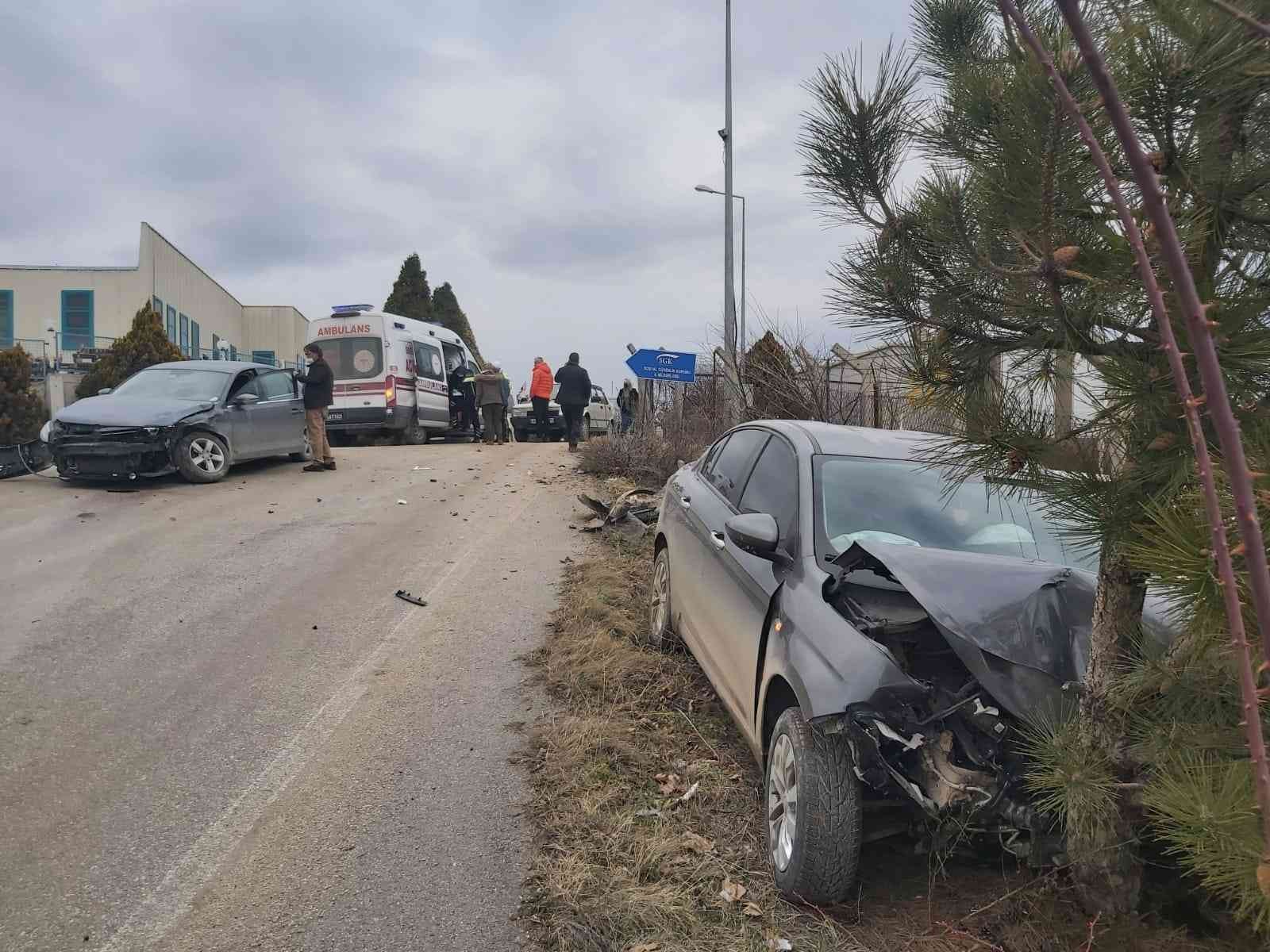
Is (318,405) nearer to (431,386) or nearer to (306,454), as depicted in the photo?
(306,454)

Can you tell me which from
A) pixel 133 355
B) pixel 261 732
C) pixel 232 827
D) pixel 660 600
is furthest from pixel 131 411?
pixel 133 355

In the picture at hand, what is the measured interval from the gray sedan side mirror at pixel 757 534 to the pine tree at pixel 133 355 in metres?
25.5

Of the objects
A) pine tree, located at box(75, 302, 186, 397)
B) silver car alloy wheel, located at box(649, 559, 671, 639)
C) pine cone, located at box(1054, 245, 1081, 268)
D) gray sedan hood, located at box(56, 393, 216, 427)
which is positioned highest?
pine tree, located at box(75, 302, 186, 397)

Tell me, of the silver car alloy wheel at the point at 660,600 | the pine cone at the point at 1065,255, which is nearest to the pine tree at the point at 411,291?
the silver car alloy wheel at the point at 660,600

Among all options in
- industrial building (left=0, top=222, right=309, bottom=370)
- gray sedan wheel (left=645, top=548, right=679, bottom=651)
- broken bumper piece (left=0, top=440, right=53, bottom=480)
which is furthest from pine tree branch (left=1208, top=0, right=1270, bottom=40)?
industrial building (left=0, top=222, right=309, bottom=370)

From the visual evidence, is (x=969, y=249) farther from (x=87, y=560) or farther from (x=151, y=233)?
(x=151, y=233)

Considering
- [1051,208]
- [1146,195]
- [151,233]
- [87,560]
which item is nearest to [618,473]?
[87,560]

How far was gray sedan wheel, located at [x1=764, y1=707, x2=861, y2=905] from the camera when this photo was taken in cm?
298

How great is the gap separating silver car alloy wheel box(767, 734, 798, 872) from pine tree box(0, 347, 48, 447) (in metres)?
20.8

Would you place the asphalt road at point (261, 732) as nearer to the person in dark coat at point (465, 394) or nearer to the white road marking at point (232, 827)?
the white road marking at point (232, 827)

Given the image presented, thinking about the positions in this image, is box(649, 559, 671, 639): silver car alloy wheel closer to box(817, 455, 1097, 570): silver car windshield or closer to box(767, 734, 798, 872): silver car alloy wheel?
box(817, 455, 1097, 570): silver car windshield

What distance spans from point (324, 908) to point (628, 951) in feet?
3.47

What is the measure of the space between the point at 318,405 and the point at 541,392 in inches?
321

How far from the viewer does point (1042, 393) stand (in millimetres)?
2373
